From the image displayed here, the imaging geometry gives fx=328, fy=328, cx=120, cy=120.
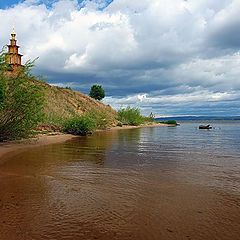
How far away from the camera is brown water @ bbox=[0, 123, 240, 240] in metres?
7.04

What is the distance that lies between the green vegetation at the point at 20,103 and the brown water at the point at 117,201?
881 centimetres

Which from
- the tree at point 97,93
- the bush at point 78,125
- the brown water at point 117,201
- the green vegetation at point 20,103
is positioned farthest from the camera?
the tree at point 97,93

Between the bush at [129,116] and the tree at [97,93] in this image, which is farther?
the tree at [97,93]

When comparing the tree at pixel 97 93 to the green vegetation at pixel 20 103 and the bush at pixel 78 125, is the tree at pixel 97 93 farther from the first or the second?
the green vegetation at pixel 20 103

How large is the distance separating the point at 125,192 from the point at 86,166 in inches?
223

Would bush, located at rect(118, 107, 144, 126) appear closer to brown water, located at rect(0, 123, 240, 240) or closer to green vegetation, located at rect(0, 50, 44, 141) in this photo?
green vegetation, located at rect(0, 50, 44, 141)

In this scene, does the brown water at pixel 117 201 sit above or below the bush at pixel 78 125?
below

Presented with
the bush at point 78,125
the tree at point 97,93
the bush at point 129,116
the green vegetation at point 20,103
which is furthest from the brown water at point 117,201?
the tree at point 97,93

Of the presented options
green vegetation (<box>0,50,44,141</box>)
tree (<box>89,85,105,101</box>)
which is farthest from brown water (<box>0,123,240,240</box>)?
tree (<box>89,85,105,101</box>)

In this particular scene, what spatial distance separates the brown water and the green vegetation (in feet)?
28.9

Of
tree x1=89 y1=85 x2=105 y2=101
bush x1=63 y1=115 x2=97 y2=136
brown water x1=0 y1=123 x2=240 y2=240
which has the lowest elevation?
brown water x1=0 y1=123 x2=240 y2=240

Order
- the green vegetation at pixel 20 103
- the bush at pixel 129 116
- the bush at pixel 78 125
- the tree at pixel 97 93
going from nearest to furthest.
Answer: the green vegetation at pixel 20 103
the bush at pixel 78 125
the bush at pixel 129 116
the tree at pixel 97 93

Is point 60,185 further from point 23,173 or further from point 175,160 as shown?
point 175,160

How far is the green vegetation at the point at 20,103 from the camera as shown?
24.1 meters
